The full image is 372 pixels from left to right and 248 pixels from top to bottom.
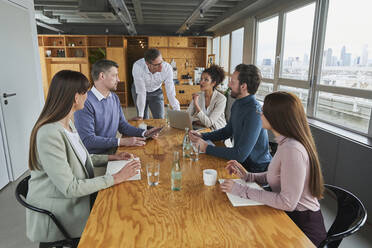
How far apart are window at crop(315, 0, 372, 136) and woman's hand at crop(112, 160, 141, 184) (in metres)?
2.67

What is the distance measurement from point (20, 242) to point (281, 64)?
4.83 meters

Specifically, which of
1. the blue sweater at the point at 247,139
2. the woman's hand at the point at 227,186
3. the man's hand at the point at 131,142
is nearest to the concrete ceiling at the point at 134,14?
the blue sweater at the point at 247,139

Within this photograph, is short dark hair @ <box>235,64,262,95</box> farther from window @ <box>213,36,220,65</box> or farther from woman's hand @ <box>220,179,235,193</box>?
window @ <box>213,36,220,65</box>

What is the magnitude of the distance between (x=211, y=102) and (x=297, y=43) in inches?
94.8

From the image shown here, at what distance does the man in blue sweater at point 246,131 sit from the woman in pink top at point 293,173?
375mm

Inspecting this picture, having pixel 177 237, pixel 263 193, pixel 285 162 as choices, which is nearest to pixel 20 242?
pixel 177 237

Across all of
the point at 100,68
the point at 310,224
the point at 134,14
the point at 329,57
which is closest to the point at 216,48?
the point at 134,14

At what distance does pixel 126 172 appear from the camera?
4.62 ft

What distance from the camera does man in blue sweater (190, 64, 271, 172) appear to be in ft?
5.71

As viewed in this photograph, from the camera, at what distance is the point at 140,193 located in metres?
1.29

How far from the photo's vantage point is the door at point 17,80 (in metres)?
3.12

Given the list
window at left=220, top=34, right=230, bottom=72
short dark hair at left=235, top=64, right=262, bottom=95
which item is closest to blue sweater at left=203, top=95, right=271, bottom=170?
short dark hair at left=235, top=64, right=262, bottom=95

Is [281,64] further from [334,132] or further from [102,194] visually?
[102,194]

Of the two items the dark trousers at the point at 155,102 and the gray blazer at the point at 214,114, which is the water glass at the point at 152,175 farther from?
the dark trousers at the point at 155,102
